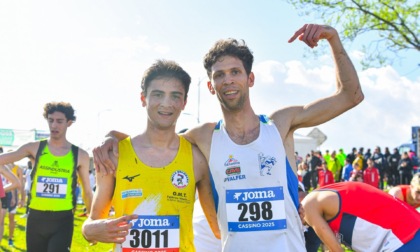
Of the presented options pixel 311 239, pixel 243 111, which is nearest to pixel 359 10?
pixel 311 239

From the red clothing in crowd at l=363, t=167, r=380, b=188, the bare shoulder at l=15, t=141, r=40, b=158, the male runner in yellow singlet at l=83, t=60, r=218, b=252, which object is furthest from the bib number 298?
the red clothing in crowd at l=363, t=167, r=380, b=188

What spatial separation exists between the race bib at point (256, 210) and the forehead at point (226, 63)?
896 mm

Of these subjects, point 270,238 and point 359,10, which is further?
point 359,10

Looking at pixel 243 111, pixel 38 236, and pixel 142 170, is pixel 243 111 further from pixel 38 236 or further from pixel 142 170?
pixel 38 236

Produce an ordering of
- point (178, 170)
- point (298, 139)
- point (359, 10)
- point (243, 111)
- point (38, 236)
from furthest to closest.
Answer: point (298, 139), point (359, 10), point (38, 236), point (243, 111), point (178, 170)

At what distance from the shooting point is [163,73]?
338 cm

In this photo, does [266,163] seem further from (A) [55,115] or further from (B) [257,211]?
(A) [55,115]

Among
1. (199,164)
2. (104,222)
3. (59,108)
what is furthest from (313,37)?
(59,108)

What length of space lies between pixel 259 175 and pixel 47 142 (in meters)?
4.00

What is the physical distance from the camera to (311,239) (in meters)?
6.64

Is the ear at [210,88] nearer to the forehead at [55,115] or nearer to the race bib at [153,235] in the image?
the race bib at [153,235]

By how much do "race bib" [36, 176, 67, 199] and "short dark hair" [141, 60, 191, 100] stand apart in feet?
10.8

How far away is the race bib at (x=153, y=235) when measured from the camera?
10.0 ft

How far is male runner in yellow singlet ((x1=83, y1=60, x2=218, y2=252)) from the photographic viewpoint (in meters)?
3.10
